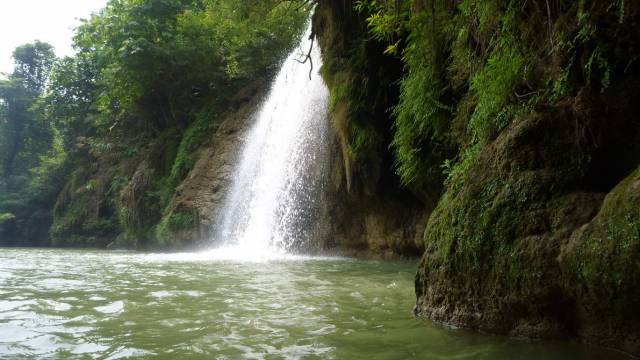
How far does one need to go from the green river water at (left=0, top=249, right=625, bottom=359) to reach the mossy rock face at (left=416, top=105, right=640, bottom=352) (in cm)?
19

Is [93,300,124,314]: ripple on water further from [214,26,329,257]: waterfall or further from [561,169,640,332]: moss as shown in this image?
[214,26,329,257]: waterfall

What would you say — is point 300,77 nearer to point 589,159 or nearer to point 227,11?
point 227,11

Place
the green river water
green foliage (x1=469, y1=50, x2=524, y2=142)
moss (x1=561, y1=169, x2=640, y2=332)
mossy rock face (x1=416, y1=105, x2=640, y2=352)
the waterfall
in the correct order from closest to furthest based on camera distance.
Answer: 1. moss (x1=561, y1=169, x2=640, y2=332)
2. mossy rock face (x1=416, y1=105, x2=640, y2=352)
3. the green river water
4. green foliage (x1=469, y1=50, x2=524, y2=142)
5. the waterfall

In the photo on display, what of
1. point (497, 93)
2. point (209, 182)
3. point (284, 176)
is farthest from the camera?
point (209, 182)

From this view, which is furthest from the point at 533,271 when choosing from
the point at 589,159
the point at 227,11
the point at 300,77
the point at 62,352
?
the point at 300,77

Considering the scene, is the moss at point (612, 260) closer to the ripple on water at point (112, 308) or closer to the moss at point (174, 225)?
the ripple on water at point (112, 308)

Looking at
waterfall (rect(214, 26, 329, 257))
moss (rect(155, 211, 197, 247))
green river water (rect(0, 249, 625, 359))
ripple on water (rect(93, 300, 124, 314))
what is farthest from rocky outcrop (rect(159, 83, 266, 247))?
ripple on water (rect(93, 300, 124, 314))

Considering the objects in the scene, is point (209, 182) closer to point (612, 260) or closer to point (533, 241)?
point (533, 241)

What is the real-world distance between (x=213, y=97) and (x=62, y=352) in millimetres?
17868

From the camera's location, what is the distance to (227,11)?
942 centimetres

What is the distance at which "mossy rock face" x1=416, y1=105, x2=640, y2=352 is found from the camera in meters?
2.53

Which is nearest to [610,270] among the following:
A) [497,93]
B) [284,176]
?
[497,93]

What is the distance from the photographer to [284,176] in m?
12.2

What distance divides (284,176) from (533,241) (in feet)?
31.3
